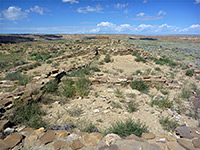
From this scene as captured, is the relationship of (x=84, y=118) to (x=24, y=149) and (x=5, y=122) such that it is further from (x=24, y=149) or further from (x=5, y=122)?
(x=5, y=122)

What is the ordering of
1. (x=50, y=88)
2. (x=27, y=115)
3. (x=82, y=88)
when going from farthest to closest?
1. (x=82, y=88)
2. (x=50, y=88)
3. (x=27, y=115)

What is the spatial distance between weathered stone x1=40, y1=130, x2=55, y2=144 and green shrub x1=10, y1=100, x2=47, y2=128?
23.1 inches

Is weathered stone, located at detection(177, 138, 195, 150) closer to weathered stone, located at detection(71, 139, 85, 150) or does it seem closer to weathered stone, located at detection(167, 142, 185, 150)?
weathered stone, located at detection(167, 142, 185, 150)

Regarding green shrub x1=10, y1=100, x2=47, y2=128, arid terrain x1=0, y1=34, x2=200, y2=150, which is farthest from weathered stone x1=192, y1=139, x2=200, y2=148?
green shrub x1=10, y1=100, x2=47, y2=128

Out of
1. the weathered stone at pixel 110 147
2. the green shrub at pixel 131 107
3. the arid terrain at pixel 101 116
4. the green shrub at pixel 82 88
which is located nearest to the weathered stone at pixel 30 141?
the arid terrain at pixel 101 116

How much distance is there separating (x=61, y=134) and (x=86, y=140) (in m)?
0.50

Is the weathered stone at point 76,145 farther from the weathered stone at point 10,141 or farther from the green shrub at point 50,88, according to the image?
the green shrub at point 50,88

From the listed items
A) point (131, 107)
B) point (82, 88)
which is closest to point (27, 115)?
point (82, 88)

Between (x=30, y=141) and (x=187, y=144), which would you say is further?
(x=30, y=141)

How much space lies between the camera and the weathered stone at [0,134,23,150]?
2.05 meters

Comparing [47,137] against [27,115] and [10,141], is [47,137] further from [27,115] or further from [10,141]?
[27,115]

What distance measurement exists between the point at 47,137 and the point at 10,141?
0.59m

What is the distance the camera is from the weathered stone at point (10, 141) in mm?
2051

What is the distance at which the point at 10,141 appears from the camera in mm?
2164
